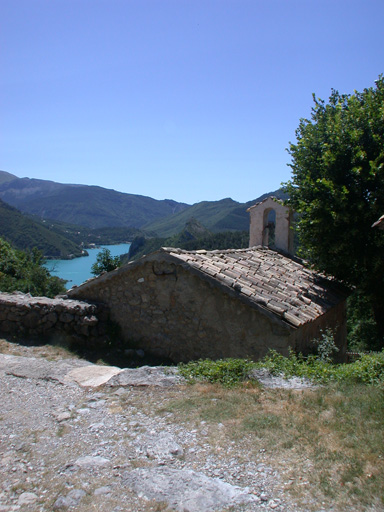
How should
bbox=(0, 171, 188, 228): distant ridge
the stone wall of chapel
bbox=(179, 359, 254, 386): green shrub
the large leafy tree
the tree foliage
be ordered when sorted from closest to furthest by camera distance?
bbox=(179, 359, 254, 386): green shrub, the stone wall of chapel, the large leafy tree, the tree foliage, bbox=(0, 171, 188, 228): distant ridge

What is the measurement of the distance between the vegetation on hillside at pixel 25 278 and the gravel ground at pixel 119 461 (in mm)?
13452

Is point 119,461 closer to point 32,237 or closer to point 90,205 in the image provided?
point 32,237

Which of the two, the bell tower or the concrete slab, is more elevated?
the bell tower

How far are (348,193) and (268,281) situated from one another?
3.52 meters

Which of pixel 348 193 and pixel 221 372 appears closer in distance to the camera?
pixel 221 372

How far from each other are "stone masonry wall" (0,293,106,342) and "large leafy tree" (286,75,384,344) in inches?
255

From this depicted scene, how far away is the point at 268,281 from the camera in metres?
9.50

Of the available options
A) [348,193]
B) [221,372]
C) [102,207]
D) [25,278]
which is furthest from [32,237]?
[102,207]

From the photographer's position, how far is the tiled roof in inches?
312

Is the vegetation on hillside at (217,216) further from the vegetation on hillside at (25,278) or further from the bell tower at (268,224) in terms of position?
the bell tower at (268,224)

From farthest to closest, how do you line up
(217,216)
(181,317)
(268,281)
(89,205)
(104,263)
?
(89,205) → (217,216) → (104,263) → (268,281) → (181,317)

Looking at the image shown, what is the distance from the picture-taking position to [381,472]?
330 centimetres

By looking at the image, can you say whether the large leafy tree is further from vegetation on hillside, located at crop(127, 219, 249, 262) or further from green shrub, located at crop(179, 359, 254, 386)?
vegetation on hillside, located at crop(127, 219, 249, 262)

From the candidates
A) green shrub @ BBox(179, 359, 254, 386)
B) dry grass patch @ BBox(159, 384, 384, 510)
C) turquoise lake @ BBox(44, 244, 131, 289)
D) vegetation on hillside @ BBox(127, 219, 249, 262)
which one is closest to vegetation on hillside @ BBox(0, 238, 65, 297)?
turquoise lake @ BBox(44, 244, 131, 289)
